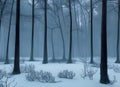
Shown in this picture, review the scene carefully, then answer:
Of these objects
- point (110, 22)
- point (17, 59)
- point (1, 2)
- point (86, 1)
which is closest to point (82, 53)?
point (110, 22)

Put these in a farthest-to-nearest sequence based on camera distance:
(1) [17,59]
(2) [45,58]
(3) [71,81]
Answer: (2) [45,58]
(1) [17,59]
(3) [71,81]

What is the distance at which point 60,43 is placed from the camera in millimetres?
63375

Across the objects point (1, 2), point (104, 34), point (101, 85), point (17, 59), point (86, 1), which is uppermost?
point (86, 1)

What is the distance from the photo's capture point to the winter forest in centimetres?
1246

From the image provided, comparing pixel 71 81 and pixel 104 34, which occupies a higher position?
pixel 104 34

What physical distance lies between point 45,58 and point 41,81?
1258 centimetres

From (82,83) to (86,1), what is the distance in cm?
3397

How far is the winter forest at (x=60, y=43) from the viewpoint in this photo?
40.9 ft

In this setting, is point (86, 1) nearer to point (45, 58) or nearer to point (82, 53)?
point (82, 53)

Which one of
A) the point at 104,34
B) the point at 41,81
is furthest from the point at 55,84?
the point at 104,34

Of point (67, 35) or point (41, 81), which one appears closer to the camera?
point (41, 81)

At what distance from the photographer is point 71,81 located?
39.7 ft

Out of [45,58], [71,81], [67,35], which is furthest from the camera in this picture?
[67,35]

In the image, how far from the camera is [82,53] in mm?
59062
